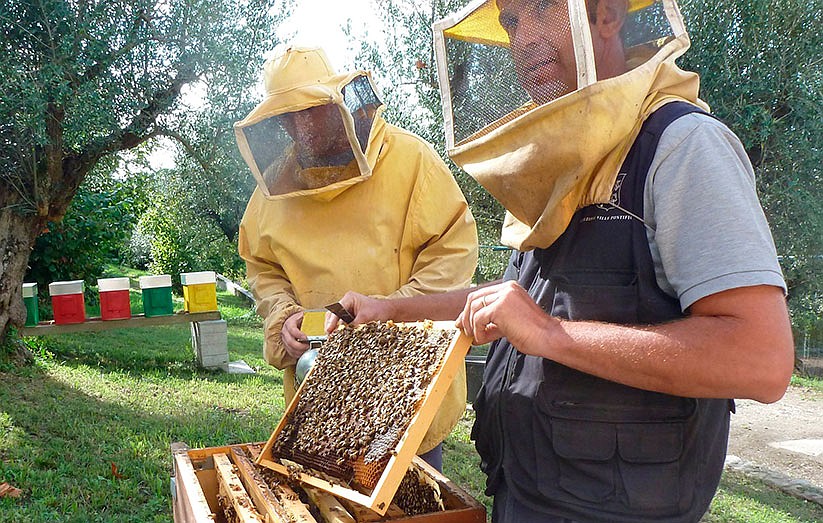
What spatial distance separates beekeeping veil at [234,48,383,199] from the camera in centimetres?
263

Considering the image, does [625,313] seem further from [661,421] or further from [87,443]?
[87,443]

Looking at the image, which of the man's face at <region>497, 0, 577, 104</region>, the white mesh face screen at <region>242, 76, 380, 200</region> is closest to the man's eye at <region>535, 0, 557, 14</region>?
the man's face at <region>497, 0, 577, 104</region>

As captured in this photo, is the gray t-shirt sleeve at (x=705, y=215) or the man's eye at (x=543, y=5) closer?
the gray t-shirt sleeve at (x=705, y=215)

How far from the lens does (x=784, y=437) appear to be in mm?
7273

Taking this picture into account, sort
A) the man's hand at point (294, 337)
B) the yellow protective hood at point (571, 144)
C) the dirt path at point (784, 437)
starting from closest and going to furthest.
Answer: the yellow protective hood at point (571, 144)
the man's hand at point (294, 337)
the dirt path at point (784, 437)

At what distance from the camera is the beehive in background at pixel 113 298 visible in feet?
26.5

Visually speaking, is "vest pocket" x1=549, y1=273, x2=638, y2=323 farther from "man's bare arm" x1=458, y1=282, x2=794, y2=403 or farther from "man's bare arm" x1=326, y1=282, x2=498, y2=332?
"man's bare arm" x1=326, y1=282, x2=498, y2=332

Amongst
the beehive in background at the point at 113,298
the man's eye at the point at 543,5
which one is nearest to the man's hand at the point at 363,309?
the man's eye at the point at 543,5

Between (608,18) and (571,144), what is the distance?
400 millimetres

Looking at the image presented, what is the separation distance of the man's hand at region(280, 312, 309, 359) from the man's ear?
1.51m

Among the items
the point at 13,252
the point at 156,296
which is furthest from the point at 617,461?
the point at 156,296

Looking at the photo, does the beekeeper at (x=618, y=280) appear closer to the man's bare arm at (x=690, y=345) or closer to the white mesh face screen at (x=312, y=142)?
the man's bare arm at (x=690, y=345)

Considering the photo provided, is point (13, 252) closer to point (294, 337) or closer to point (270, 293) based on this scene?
point (270, 293)

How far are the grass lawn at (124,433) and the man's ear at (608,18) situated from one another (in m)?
4.08
